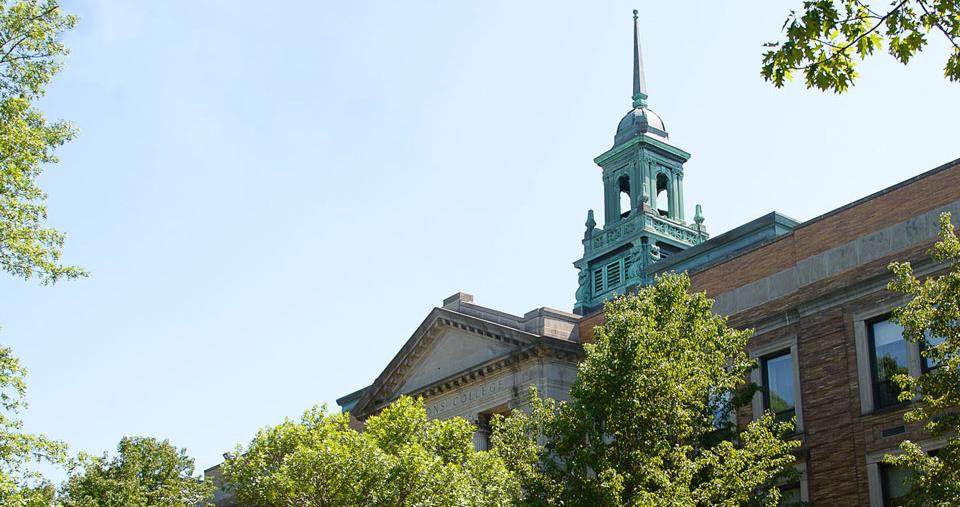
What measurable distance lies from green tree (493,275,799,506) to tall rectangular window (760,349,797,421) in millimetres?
2718

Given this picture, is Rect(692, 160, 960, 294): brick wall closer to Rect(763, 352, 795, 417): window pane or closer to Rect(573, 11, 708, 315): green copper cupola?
Rect(763, 352, 795, 417): window pane

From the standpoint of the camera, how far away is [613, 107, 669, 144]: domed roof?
63.3 metres

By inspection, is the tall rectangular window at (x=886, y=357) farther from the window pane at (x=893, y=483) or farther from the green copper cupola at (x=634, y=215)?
the green copper cupola at (x=634, y=215)

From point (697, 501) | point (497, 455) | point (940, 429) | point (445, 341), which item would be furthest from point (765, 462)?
point (445, 341)

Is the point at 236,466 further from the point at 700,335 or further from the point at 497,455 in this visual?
the point at 700,335

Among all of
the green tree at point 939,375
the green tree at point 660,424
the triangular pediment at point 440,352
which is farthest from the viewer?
the triangular pediment at point 440,352

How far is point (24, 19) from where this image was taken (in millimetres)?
27656

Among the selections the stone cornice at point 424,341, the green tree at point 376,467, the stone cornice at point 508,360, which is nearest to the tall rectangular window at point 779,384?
the green tree at point 376,467

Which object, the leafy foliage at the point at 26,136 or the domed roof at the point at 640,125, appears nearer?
the leafy foliage at the point at 26,136

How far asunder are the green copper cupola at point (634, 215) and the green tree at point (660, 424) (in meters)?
29.8

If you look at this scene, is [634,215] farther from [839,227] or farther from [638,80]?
[839,227]

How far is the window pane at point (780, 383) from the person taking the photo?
33562 millimetres

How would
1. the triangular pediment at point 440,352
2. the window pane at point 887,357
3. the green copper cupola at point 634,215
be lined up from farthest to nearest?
the green copper cupola at point 634,215, the triangular pediment at point 440,352, the window pane at point 887,357

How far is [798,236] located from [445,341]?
15179 mm
